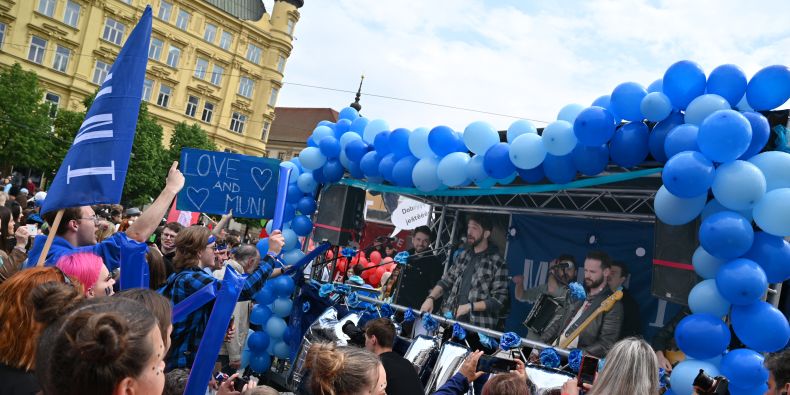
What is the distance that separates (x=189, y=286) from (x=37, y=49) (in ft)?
129

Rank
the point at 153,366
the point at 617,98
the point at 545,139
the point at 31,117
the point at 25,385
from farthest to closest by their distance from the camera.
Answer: the point at 31,117
the point at 545,139
the point at 617,98
the point at 25,385
the point at 153,366

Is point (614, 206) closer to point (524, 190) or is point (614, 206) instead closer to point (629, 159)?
point (524, 190)

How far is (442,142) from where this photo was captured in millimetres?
6848

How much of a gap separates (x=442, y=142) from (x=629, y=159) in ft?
7.07

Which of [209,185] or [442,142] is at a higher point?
[442,142]

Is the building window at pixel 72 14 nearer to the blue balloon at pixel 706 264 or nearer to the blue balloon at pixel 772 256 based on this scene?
the blue balloon at pixel 706 264

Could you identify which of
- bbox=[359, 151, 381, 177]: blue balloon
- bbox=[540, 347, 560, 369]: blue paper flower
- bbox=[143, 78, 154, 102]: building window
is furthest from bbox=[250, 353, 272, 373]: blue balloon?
bbox=[143, 78, 154, 102]: building window

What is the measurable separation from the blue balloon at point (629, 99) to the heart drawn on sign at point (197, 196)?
13.1 feet

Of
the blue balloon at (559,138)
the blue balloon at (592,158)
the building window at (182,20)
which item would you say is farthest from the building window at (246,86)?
the blue balloon at (592,158)

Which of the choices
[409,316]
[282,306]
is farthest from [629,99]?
[282,306]

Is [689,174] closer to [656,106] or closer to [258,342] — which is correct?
[656,106]

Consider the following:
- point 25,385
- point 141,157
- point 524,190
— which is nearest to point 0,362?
point 25,385

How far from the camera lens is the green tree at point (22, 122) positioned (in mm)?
29344

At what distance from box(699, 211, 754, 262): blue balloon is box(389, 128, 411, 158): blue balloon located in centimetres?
372
